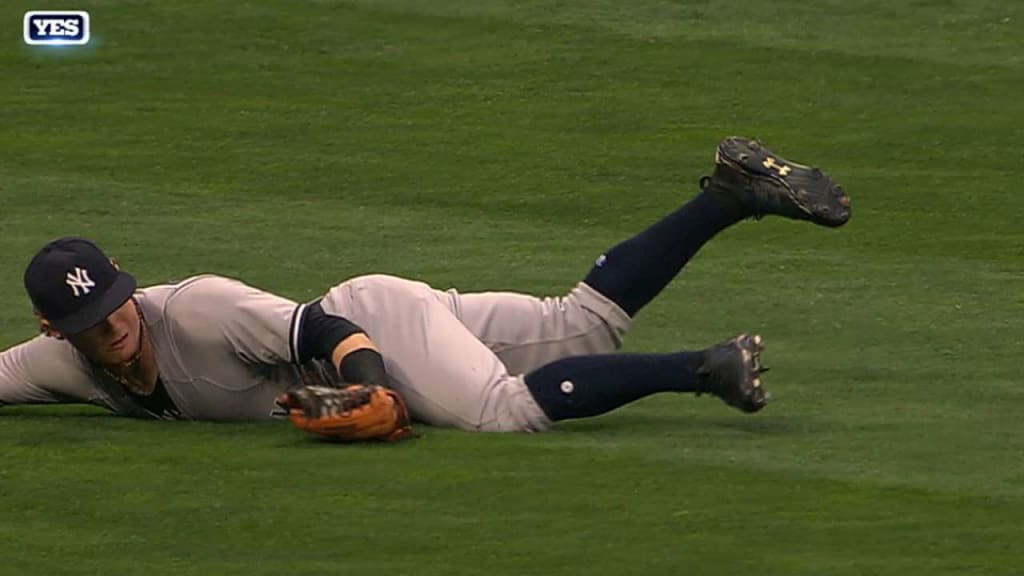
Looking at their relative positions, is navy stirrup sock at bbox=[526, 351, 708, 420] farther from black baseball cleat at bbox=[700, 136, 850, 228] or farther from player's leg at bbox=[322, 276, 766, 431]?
black baseball cleat at bbox=[700, 136, 850, 228]

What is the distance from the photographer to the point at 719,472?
228 inches

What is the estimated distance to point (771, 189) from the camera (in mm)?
6625

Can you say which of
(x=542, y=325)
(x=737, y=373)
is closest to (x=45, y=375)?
(x=542, y=325)

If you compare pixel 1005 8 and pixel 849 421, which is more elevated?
pixel 1005 8

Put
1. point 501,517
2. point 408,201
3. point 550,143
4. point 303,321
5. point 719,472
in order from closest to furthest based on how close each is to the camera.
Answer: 1. point 501,517
2. point 719,472
3. point 303,321
4. point 408,201
5. point 550,143

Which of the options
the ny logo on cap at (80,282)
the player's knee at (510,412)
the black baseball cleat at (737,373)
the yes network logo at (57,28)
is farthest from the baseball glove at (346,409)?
the yes network logo at (57,28)

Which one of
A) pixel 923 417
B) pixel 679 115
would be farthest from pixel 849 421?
pixel 679 115

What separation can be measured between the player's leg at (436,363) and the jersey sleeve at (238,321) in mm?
252

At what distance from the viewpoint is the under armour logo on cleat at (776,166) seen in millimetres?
6637

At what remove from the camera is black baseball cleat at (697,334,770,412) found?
20.1 feet

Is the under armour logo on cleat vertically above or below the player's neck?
above

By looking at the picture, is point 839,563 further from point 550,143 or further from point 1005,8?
point 1005,8

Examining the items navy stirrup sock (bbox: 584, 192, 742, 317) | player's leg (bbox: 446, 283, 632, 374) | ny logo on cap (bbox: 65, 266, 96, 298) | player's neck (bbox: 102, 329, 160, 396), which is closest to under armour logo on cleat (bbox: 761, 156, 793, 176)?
navy stirrup sock (bbox: 584, 192, 742, 317)

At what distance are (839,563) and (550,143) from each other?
5622 millimetres
